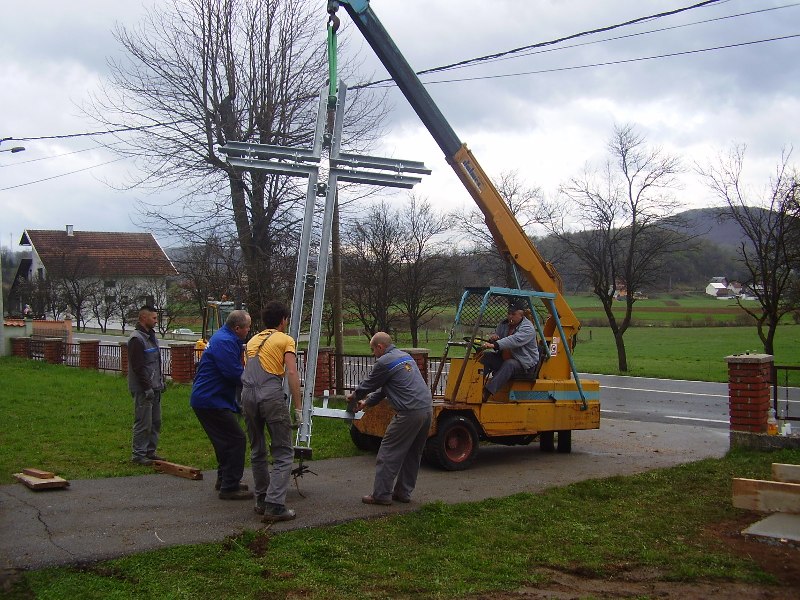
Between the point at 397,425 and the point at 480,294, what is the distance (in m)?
3.29

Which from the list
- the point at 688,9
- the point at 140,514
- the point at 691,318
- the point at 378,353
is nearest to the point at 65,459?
the point at 140,514

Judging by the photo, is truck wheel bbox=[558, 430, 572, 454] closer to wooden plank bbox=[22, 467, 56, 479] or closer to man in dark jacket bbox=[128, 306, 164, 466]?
man in dark jacket bbox=[128, 306, 164, 466]

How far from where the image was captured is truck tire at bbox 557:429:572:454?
36.0 feet

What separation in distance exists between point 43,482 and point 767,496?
22.0 feet

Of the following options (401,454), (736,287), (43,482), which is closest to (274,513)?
(401,454)

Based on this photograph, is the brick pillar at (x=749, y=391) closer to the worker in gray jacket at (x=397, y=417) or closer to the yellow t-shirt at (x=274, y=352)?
the worker in gray jacket at (x=397, y=417)

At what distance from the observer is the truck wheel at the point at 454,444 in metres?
9.29

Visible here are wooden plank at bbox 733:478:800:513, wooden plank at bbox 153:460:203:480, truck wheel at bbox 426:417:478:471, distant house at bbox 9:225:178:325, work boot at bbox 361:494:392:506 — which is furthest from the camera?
distant house at bbox 9:225:178:325

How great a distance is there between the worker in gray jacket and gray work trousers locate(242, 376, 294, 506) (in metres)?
0.95

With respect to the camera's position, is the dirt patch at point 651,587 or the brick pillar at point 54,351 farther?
the brick pillar at point 54,351

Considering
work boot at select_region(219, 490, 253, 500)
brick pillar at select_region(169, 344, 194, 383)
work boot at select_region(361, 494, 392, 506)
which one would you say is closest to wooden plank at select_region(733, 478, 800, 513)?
work boot at select_region(361, 494, 392, 506)

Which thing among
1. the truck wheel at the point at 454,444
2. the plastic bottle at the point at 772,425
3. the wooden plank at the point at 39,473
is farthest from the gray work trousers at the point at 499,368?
the wooden plank at the point at 39,473

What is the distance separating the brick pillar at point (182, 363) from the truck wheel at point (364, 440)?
9.99 metres

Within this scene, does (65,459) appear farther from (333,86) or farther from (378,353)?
(333,86)
